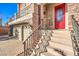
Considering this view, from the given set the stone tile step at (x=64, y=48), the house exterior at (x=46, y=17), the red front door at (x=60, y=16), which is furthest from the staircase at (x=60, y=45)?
the red front door at (x=60, y=16)

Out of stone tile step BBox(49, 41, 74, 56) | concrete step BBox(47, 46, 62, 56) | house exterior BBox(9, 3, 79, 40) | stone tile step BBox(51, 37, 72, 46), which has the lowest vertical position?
concrete step BBox(47, 46, 62, 56)

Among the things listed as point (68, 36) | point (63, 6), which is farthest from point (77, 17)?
point (63, 6)

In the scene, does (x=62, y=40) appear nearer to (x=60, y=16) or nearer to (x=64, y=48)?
(x=64, y=48)

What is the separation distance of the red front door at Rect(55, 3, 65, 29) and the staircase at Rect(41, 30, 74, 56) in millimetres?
1241

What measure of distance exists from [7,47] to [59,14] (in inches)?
103

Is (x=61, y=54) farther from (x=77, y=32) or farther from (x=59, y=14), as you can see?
(x=59, y=14)

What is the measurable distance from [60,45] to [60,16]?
2275mm

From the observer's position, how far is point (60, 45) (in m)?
3.37

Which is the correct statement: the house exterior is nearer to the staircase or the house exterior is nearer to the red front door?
the red front door

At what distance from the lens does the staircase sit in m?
3.08

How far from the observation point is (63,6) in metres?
5.32

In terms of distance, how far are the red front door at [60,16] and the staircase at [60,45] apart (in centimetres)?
124

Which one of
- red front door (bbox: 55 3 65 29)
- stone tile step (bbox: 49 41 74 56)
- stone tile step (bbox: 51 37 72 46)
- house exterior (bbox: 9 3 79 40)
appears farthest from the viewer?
red front door (bbox: 55 3 65 29)

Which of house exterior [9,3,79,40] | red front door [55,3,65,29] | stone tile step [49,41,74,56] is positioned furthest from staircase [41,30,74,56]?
red front door [55,3,65,29]
